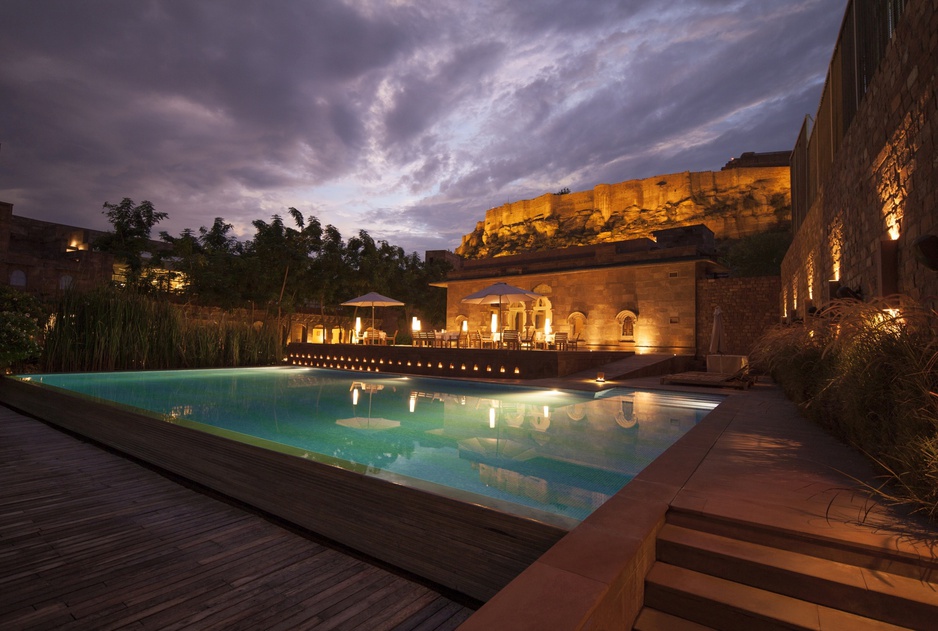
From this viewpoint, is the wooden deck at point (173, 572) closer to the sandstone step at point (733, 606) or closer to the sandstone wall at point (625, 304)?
the sandstone step at point (733, 606)

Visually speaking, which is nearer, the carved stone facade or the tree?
the carved stone facade

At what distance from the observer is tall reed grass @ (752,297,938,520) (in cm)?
223

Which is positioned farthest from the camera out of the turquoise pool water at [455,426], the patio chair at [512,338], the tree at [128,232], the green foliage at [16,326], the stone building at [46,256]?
the tree at [128,232]

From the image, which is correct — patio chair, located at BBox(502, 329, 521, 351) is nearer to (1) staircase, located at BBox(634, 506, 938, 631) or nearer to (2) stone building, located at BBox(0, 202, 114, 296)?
(1) staircase, located at BBox(634, 506, 938, 631)

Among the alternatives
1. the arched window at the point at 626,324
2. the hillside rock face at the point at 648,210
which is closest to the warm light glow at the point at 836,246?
the arched window at the point at 626,324

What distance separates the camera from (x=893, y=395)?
8.80 ft

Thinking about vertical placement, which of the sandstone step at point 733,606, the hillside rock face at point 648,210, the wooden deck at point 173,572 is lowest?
the wooden deck at point 173,572

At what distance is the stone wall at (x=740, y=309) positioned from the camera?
14.3m

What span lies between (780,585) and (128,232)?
3048 cm

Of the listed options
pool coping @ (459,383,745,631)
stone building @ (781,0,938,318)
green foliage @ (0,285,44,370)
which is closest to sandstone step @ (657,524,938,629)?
pool coping @ (459,383,745,631)

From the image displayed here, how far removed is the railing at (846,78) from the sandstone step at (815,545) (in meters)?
5.53

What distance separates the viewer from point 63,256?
30.6m

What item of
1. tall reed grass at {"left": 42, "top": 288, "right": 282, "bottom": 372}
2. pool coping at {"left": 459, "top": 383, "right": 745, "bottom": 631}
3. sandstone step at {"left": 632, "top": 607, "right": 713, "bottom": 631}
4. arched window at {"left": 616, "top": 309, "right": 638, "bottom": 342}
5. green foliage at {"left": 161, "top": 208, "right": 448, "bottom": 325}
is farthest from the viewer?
green foliage at {"left": 161, "top": 208, "right": 448, "bottom": 325}

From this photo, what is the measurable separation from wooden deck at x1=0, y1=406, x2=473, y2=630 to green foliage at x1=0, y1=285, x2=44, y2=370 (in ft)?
22.2
